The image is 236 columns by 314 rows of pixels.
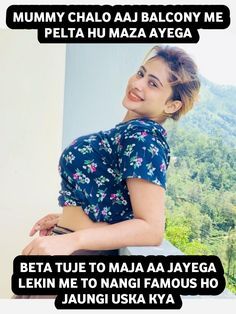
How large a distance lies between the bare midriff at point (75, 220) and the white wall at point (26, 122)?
10 cm

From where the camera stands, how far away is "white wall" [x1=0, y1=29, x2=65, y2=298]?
5.05 feet

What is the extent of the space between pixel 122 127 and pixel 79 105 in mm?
186

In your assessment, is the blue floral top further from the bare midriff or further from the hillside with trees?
the hillside with trees

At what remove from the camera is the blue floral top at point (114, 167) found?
1.38 m

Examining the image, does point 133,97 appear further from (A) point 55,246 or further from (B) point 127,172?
(A) point 55,246

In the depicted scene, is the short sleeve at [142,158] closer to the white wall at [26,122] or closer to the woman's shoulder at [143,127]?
the woman's shoulder at [143,127]

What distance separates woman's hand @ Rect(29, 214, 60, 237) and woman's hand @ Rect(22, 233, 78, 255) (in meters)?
0.04

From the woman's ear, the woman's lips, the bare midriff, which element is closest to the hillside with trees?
Result: the woman's ear

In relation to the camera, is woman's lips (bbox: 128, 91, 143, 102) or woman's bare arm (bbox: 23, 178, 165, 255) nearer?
woman's bare arm (bbox: 23, 178, 165, 255)

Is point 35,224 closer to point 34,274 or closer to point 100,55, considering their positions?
point 34,274

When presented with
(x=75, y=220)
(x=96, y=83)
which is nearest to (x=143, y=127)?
(x=96, y=83)

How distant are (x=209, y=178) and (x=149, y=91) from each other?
0.35 m

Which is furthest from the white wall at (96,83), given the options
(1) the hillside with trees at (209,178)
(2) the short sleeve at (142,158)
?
(1) the hillside with trees at (209,178)

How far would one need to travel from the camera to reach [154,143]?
1.41 meters
